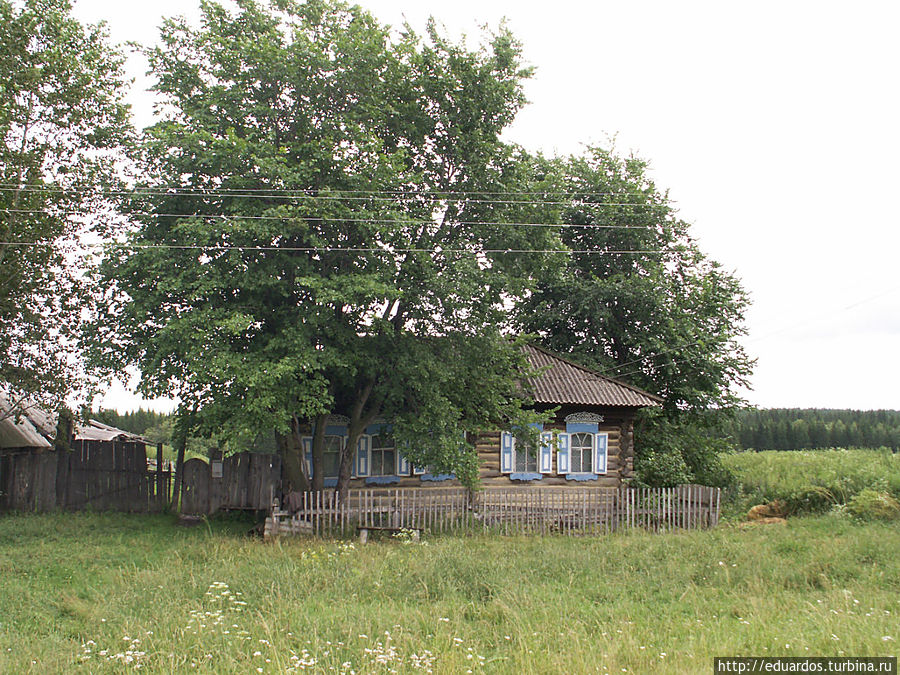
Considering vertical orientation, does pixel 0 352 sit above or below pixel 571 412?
above

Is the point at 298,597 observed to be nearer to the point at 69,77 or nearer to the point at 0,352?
the point at 0,352

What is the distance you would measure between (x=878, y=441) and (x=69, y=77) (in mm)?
61805

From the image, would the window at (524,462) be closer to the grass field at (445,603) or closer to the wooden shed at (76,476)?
the grass field at (445,603)

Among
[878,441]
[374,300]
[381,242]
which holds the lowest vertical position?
[878,441]

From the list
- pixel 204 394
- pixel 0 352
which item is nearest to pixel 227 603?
pixel 204 394

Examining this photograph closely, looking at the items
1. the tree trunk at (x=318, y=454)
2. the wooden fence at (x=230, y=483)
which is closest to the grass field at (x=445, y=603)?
the tree trunk at (x=318, y=454)

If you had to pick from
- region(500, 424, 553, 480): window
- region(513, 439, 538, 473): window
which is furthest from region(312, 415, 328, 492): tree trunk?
region(513, 439, 538, 473): window

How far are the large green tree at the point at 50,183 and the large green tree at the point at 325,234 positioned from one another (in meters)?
1.81

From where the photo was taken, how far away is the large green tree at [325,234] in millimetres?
15195

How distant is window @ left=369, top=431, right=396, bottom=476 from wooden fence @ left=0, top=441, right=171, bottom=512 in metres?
5.70

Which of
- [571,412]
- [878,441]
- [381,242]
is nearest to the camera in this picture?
[381,242]

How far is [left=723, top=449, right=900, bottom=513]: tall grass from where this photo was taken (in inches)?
759

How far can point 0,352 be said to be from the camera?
58.1ft

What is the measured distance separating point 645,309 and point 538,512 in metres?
11.9
